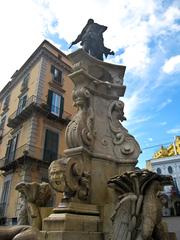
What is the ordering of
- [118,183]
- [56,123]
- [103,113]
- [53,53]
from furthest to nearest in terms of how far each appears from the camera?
1. [53,53]
2. [56,123]
3. [103,113]
4. [118,183]

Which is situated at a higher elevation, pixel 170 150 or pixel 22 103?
pixel 170 150

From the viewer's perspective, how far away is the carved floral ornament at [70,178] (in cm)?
397

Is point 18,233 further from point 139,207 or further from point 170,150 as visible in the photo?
point 170,150

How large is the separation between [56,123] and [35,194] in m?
15.9

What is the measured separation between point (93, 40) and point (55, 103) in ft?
48.1

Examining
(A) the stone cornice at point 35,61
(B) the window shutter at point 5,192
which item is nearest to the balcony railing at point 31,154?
(B) the window shutter at point 5,192

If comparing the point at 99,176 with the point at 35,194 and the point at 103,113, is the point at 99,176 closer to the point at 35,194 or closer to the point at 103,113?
the point at 35,194

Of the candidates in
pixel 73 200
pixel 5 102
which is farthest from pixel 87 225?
pixel 5 102

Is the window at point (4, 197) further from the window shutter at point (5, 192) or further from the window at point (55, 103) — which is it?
the window at point (55, 103)

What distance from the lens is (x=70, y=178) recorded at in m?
4.08

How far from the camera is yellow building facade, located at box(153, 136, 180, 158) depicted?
43.9 m

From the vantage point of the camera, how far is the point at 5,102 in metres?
27.6

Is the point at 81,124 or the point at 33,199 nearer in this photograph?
the point at 33,199

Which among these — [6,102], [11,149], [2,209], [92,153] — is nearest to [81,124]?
A: [92,153]
